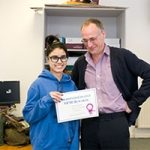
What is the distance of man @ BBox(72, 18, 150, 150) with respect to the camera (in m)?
1.77

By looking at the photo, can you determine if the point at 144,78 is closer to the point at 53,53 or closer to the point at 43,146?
the point at 53,53

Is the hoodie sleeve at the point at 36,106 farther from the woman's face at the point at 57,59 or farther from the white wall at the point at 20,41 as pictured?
the white wall at the point at 20,41

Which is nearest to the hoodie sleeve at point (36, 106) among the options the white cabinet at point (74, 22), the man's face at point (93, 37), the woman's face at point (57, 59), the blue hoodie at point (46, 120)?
the blue hoodie at point (46, 120)

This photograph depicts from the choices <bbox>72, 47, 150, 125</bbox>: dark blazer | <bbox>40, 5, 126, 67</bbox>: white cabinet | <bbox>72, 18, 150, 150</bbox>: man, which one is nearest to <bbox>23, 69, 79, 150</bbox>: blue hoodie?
<bbox>72, 18, 150, 150</bbox>: man

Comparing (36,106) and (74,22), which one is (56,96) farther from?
(74,22)

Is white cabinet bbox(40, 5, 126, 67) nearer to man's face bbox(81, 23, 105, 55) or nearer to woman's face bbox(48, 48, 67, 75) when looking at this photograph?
man's face bbox(81, 23, 105, 55)

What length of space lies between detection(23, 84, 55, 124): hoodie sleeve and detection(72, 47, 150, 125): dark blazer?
35 cm

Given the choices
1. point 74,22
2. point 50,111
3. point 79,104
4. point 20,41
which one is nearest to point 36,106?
point 50,111

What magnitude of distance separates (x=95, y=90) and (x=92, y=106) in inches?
4.0

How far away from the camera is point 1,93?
373cm

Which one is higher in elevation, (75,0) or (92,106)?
(75,0)

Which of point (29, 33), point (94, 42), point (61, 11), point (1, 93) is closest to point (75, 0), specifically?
point (61, 11)

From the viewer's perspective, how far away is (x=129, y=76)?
186 centimetres

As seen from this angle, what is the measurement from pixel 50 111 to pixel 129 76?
0.57m
